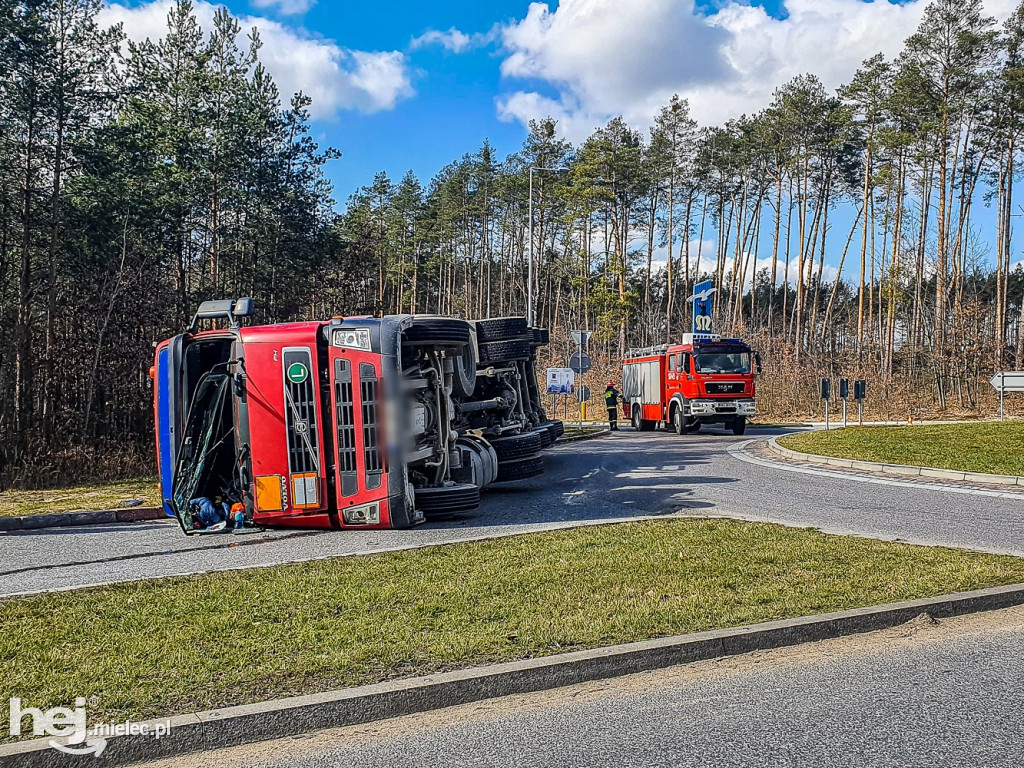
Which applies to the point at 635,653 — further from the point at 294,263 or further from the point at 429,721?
the point at 294,263

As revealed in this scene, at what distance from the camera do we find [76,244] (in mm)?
25484

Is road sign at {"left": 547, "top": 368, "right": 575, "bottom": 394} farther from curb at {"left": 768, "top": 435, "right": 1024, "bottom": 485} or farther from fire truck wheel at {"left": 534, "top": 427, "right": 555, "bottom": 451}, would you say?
fire truck wheel at {"left": 534, "top": 427, "right": 555, "bottom": 451}

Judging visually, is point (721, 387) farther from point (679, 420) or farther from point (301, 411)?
point (301, 411)

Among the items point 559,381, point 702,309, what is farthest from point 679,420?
point 702,309

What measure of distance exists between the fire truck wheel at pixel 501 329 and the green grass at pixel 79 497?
20.0 ft

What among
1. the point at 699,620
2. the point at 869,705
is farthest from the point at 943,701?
the point at 699,620

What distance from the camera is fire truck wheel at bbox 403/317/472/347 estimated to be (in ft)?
35.6

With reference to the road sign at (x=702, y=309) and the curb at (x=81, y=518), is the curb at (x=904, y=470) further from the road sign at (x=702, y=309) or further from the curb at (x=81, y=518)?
the curb at (x=81, y=518)

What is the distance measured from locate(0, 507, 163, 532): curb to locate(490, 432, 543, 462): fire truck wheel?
17.1 ft

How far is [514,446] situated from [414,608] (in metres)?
8.18

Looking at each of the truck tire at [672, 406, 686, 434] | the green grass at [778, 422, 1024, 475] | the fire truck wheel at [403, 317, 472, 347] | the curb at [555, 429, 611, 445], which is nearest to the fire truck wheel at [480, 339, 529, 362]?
the fire truck wheel at [403, 317, 472, 347]

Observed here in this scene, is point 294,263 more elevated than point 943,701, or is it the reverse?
point 294,263

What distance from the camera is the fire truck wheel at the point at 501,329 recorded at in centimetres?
1553

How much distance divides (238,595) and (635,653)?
3.27m
